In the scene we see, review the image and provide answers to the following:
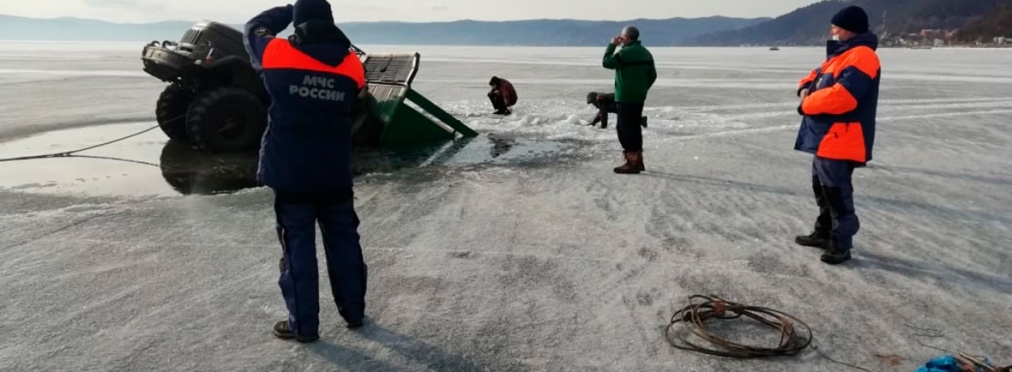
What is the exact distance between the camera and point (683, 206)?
5.65 m

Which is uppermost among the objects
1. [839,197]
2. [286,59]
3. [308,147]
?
[286,59]

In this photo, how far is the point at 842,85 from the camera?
3953 millimetres

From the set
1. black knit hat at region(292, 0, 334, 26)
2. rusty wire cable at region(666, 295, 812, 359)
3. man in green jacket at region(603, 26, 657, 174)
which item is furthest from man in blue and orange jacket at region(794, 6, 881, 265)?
black knit hat at region(292, 0, 334, 26)

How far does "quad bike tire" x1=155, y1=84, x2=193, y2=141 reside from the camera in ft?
27.9

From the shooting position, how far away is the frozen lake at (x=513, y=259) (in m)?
3.08

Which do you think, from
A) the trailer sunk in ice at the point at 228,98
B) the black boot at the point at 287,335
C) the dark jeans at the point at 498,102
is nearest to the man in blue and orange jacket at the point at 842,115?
the black boot at the point at 287,335

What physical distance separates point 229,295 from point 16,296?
1104 mm

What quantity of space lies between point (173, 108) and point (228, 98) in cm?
158

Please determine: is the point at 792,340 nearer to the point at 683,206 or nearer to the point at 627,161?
the point at 683,206

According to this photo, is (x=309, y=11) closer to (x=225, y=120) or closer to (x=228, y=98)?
(x=228, y=98)

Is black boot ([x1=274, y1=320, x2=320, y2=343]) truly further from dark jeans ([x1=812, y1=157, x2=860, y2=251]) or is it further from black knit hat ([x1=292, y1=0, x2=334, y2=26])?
dark jeans ([x1=812, y1=157, x2=860, y2=251])

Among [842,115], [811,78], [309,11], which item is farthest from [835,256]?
[309,11]

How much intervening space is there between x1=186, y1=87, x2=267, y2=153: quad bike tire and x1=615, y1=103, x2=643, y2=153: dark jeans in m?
4.09

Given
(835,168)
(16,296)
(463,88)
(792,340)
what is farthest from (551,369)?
(463,88)
